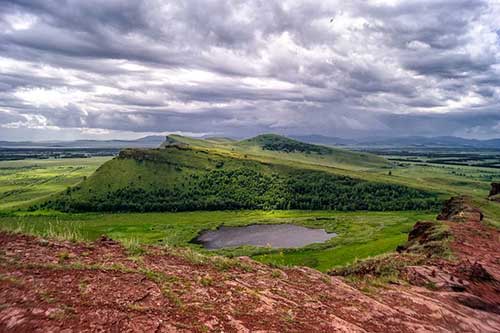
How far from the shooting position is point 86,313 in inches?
480

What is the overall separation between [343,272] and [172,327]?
1880cm

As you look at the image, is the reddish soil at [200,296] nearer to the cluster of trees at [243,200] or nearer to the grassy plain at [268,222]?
the grassy plain at [268,222]

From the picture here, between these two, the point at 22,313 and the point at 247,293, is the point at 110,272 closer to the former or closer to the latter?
the point at 22,313

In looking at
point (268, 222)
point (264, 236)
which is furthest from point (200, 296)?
point (268, 222)

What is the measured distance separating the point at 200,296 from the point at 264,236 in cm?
10926

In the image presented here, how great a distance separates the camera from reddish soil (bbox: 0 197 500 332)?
12.3 metres

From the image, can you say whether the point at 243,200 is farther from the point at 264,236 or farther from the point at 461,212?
the point at 461,212

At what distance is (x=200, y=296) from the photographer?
15117 millimetres

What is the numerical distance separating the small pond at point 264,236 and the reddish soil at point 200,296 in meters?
85.3

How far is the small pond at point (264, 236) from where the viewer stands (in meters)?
111

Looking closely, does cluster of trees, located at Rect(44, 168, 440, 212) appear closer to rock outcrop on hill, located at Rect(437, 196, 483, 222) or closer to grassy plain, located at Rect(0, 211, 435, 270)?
grassy plain, located at Rect(0, 211, 435, 270)

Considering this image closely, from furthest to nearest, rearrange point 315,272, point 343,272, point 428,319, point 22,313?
point 343,272 → point 315,272 → point 428,319 → point 22,313

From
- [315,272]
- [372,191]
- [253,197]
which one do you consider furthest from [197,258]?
[372,191]

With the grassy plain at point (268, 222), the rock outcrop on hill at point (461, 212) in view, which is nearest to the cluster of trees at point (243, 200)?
the grassy plain at point (268, 222)
